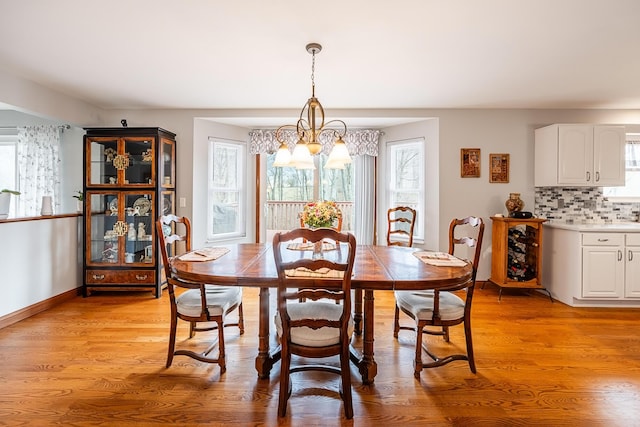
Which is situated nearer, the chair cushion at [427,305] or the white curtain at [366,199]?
the chair cushion at [427,305]

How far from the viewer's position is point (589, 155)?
12.6ft

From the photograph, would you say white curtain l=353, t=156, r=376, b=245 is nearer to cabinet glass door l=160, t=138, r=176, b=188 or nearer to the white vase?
cabinet glass door l=160, t=138, r=176, b=188

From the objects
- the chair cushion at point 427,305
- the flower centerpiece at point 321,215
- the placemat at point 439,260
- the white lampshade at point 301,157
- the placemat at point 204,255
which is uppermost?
the white lampshade at point 301,157

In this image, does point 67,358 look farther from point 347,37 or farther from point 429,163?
point 429,163

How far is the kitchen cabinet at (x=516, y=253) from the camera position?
3846 mm

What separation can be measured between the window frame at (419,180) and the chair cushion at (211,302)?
2.91 m

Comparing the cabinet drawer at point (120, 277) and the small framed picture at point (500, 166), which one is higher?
the small framed picture at point (500, 166)

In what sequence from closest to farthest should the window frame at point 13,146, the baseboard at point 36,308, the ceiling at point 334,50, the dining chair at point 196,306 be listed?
the ceiling at point 334,50 < the dining chair at point 196,306 < the baseboard at point 36,308 < the window frame at point 13,146

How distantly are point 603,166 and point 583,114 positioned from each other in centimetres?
80

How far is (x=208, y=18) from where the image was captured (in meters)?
2.15

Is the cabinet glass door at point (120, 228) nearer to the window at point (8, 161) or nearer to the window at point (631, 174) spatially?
the window at point (8, 161)

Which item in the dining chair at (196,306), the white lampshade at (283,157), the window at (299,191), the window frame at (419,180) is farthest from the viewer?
the window at (299,191)

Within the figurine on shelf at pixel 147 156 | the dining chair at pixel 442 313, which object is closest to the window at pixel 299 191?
the figurine on shelf at pixel 147 156

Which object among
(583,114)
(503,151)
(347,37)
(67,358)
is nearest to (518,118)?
(503,151)
